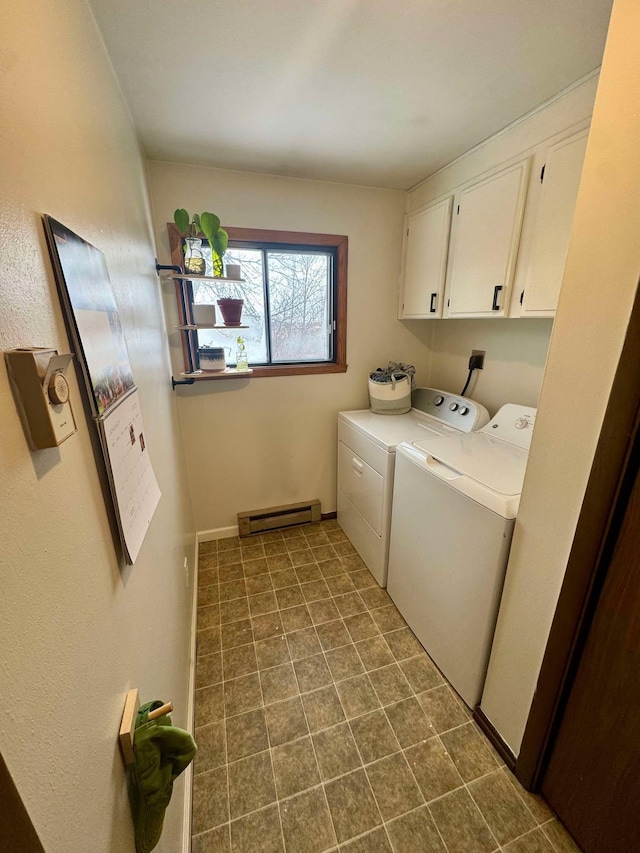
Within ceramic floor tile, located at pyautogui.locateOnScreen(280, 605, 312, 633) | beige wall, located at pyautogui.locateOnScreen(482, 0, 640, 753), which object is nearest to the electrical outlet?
beige wall, located at pyautogui.locateOnScreen(482, 0, 640, 753)

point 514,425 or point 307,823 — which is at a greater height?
point 514,425

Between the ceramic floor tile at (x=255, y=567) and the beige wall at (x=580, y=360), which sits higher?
the beige wall at (x=580, y=360)

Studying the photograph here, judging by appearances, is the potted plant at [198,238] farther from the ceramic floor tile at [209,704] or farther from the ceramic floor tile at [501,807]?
the ceramic floor tile at [501,807]

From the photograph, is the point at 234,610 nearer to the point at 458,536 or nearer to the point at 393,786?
the point at 393,786

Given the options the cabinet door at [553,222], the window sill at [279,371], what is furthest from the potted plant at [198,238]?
the cabinet door at [553,222]

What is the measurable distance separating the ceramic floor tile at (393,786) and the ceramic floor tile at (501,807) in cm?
20

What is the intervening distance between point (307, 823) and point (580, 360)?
1.64 m

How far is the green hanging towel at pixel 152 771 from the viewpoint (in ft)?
2.09

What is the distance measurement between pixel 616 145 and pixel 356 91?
1.02 m

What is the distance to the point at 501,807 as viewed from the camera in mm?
1119

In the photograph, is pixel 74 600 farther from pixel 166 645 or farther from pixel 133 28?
pixel 133 28

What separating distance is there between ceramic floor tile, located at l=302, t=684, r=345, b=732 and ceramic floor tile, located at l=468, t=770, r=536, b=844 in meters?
0.51

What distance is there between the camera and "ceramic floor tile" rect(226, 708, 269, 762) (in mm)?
1279

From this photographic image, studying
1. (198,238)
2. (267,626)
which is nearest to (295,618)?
(267,626)
